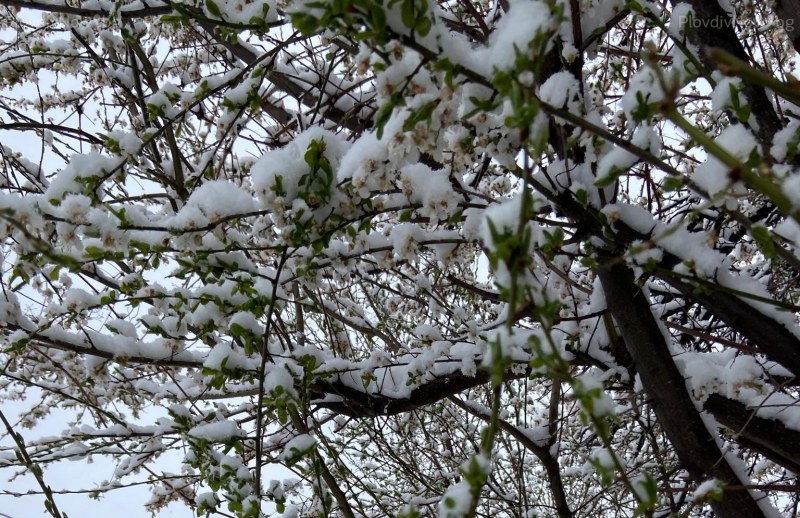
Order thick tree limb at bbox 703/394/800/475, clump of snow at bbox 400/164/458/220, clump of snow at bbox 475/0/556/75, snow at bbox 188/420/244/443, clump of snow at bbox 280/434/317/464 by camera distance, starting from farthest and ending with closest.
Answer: thick tree limb at bbox 703/394/800/475 < snow at bbox 188/420/244/443 < clump of snow at bbox 280/434/317/464 < clump of snow at bbox 400/164/458/220 < clump of snow at bbox 475/0/556/75

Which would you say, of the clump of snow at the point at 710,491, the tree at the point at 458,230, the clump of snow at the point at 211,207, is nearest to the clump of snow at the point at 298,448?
the tree at the point at 458,230

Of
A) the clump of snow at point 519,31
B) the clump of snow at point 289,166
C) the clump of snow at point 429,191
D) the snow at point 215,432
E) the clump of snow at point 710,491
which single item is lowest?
the clump of snow at point 710,491

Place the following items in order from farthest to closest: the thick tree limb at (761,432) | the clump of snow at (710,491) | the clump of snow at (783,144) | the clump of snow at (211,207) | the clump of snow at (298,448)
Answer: the thick tree limb at (761,432)
the clump of snow at (298,448)
the clump of snow at (211,207)
the clump of snow at (783,144)
the clump of snow at (710,491)

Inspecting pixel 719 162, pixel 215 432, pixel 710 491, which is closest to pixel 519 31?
pixel 719 162

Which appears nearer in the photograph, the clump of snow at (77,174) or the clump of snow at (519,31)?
the clump of snow at (519,31)

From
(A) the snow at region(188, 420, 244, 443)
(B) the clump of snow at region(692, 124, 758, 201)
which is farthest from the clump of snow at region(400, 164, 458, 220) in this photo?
(A) the snow at region(188, 420, 244, 443)

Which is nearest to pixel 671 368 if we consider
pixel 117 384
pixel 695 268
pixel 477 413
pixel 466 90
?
pixel 695 268

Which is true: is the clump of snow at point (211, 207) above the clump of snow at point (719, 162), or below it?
above

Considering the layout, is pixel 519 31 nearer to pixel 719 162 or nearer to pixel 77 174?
pixel 719 162

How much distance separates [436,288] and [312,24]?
3172 millimetres

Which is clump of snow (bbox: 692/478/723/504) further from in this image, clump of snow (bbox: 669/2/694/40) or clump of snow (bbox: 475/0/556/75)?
clump of snow (bbox: 669/2/694/40)

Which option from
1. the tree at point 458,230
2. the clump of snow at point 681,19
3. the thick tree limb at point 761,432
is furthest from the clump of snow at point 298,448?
the clump of snow at point 681,19

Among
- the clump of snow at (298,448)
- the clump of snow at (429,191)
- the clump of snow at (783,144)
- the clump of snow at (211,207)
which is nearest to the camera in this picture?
the clump of snow at (783,144)

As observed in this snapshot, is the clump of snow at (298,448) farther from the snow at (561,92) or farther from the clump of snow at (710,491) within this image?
the snow at (561,92)
